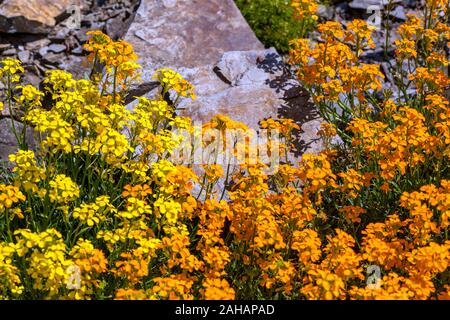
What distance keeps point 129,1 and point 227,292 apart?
5112mm

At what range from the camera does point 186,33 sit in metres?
7.65

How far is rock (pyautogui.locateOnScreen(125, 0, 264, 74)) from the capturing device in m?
7.47

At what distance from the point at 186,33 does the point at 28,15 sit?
190 cm

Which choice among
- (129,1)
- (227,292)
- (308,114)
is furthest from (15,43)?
(227,292)

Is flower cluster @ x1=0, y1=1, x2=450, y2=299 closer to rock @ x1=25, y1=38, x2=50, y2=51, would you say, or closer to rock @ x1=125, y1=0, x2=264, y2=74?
rock @ x1=125, y1=0, x2=264, y2=74

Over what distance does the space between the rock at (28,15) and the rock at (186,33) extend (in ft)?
4.27

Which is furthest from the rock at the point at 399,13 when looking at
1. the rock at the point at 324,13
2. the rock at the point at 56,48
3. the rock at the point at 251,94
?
the rock at the point at 56,48

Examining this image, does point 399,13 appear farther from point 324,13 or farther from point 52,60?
point 52,60

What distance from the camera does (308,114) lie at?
680cm

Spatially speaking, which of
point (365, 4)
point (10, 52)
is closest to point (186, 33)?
point (10, 52)

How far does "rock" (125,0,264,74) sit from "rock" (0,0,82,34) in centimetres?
130

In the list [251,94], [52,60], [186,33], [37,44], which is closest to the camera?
[251,94]

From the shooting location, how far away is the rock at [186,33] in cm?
747

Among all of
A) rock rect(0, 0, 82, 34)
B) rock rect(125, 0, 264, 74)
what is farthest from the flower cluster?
rock rect(0, 0, 82, 34)
